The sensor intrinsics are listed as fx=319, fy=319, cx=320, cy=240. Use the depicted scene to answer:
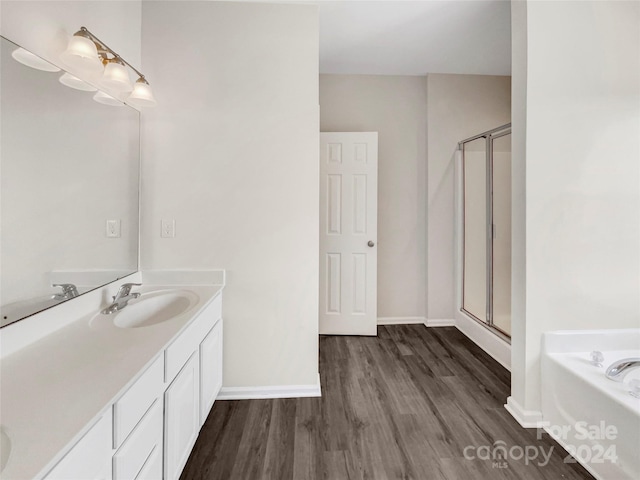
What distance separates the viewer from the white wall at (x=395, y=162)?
3.37 m

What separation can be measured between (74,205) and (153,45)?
123 cm

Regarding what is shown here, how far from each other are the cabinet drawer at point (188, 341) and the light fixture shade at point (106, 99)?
1.20 meters

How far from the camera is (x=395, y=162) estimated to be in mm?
3422

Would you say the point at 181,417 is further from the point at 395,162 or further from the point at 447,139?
the point at 447,139

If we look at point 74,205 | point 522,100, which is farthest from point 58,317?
point 522,100

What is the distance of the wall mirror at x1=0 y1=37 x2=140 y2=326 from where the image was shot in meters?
1.12

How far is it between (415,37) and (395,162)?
115cm

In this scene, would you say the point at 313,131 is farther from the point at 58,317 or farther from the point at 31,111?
the point at 58,317

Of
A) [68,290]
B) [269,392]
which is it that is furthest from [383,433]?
[68,290]

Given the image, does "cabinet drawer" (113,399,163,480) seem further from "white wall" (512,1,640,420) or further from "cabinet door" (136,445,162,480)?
"white wall" (512,1,640,420)

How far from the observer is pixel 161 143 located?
204cm

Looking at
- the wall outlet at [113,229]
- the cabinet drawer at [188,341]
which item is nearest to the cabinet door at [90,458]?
the cabinet drawer at [188,341]

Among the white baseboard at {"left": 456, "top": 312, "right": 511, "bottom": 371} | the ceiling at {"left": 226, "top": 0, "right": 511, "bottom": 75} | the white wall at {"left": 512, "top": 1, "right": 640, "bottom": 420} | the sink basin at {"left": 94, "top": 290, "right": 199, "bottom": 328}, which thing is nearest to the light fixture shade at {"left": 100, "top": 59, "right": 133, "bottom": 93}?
the ceiling at {"left": 226, "top": 0, "right": 511, "bottom": 75}

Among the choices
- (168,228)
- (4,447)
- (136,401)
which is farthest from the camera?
(168,228)
